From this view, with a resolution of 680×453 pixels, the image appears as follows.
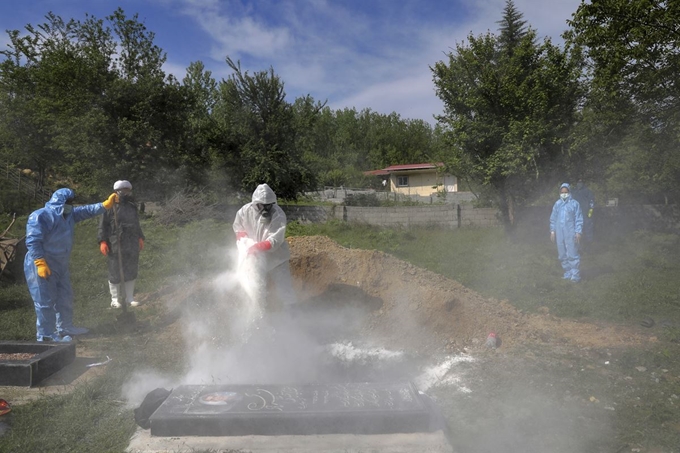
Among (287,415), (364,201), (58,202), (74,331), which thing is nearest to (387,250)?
(74,331)

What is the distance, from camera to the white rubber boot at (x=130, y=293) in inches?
301

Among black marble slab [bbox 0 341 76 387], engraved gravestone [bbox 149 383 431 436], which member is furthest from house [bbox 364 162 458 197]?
Result: engraved gravestone [bbox 149 383 431 436]

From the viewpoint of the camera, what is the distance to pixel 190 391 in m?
4.10

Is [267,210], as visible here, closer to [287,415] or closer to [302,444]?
[287,415]

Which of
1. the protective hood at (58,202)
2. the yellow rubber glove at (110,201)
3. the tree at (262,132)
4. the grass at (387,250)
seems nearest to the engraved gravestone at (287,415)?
the grass at (387,250)

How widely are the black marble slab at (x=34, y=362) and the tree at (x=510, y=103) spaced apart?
10617 mm

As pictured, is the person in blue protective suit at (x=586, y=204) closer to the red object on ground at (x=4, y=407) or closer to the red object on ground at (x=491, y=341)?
the red object on ground at (x=491, y=341)

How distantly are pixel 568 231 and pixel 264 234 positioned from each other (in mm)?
6737

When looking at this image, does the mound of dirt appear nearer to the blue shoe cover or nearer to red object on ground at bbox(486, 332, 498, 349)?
red object on ground at bbox(486, 332, 498, 349)

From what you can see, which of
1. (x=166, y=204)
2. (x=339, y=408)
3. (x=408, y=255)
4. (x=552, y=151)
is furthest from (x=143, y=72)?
(x=339, y=408)

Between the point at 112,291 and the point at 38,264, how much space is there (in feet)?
6.57

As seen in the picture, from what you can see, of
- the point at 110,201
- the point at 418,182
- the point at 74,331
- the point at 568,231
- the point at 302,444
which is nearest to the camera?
the point at 302,444

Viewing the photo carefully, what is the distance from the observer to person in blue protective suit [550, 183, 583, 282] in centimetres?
966

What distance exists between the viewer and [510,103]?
41.5 ft
